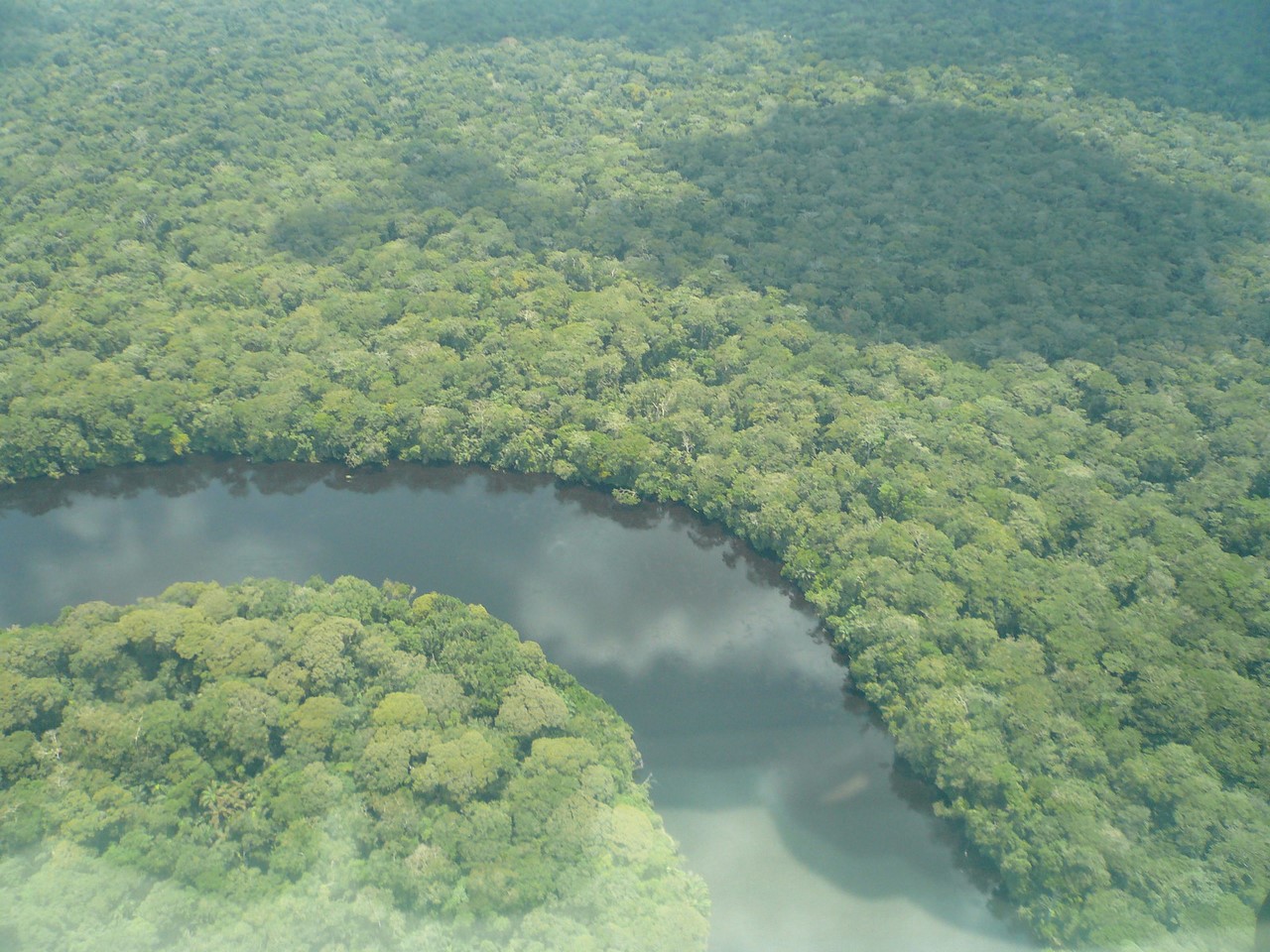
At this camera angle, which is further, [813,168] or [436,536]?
[813,168]

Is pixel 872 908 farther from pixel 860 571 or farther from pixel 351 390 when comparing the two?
pixel 351 390

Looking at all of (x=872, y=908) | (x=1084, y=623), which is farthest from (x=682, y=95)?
(x=872, y=908)

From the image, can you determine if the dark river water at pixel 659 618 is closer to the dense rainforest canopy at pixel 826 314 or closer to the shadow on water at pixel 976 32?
the dense rainforest canopy at pixel 826 314

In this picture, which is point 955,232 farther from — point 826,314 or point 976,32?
point 976,32

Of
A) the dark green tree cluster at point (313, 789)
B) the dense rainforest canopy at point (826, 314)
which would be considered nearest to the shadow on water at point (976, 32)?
the dense rainforest canopy at point (826, 314)

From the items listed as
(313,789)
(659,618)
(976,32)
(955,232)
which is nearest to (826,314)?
(955,232)
